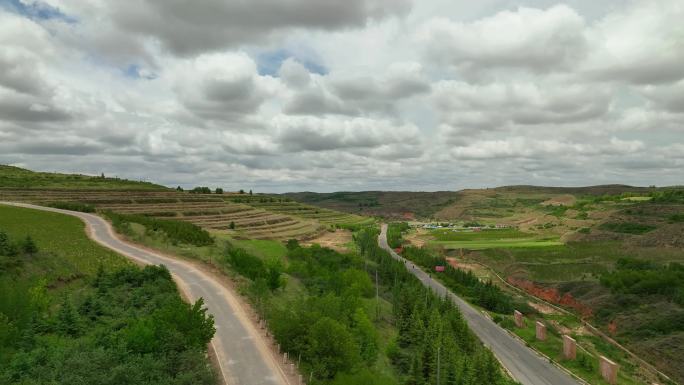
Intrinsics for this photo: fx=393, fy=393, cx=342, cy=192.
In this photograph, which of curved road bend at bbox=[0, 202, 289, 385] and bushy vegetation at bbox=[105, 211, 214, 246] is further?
bushy vegetation at bbox=[105, 211, 214, 246]

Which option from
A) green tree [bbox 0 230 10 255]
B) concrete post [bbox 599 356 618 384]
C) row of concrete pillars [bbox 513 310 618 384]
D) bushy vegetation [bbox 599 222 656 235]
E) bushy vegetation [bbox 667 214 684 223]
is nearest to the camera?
green tree [bbox 0 230 10 255]

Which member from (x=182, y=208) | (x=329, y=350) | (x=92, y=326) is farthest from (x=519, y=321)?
(x=182, y=208)

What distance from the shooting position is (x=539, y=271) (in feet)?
324

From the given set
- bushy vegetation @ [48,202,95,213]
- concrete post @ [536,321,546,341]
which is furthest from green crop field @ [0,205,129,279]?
concrete post @ [536,321,546,341]

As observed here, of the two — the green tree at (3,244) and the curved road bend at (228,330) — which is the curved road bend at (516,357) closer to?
the curved road bend at (228,330)

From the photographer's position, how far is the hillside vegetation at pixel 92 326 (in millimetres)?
21156

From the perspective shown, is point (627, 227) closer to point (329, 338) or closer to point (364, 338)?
point (364, 338)

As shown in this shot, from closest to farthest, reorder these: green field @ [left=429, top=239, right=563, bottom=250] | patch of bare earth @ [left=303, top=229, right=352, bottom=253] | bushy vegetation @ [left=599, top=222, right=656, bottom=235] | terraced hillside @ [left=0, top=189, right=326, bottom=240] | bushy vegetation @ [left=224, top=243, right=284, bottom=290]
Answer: bushy vegetation @ [left=224, top=243, right=284, bottom=290] < terraced hillside @ [left=0, top=189, right=326, bottom=240] < bushy vegetation @ [left=599, top=222, right=656, bottom=235] < green field @ [left=429, top=239, right=563, bottom=250] < patch of bare earth @ [left=303, top=229, right=352, bottom=253]

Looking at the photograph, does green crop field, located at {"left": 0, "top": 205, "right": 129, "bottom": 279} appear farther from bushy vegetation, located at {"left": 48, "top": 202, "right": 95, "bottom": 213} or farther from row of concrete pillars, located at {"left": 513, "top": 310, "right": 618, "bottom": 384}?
row of concrete pillars, located at {"left": 513, "top": 310, "right": 618, "bottom": 384}

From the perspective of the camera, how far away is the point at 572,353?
5553 centimetres

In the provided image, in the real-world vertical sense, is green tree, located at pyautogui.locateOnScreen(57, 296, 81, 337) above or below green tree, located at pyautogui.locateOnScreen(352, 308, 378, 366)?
above

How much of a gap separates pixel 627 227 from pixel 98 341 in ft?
517

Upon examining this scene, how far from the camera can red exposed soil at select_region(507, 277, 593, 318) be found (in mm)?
75938

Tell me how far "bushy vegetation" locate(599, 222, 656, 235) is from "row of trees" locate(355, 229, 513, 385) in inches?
3996
